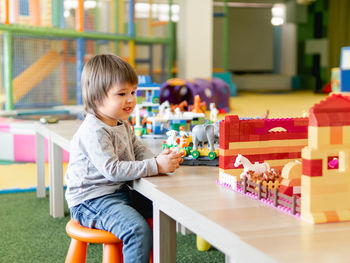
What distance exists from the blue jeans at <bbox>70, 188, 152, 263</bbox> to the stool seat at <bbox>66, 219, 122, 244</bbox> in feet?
0.04

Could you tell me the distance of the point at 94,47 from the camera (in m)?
4.70

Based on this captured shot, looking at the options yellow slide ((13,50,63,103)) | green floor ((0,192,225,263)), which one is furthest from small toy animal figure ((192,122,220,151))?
yellow slide ((13,50,63,103))

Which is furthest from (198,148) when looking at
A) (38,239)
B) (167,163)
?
(38,239)

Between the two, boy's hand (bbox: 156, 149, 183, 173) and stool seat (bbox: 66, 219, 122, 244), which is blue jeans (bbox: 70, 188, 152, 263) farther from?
boy's hand (bbox: 156, 149, 183, 173)

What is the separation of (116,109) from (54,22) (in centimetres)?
336

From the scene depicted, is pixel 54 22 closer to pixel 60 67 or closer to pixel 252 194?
pixel 60 67

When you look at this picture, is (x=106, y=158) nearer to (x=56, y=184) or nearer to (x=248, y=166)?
(x=248, y=166)

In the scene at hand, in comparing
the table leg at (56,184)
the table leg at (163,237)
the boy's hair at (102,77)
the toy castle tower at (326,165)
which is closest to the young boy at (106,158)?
the boy's hair at (102,77)

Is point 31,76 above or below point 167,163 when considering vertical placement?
above

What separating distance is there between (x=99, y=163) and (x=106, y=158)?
0.06 ft

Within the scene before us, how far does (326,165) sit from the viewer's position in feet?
2.44

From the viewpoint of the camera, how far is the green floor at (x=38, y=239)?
1586mm

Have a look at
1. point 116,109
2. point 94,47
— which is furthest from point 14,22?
point 116,109

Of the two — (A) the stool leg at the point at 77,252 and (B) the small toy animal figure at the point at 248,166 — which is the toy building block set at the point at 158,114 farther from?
(B) the small toy animal figure at the point at 248,166
